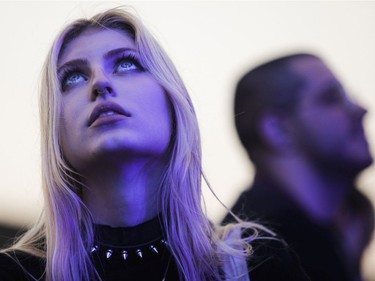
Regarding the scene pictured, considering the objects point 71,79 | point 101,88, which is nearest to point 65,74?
point 71,79

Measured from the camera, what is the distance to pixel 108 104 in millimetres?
792

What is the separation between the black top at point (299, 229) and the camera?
3.57ft

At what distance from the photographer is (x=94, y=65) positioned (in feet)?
2.79

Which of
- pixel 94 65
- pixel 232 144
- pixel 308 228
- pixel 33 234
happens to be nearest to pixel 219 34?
pixel 232 144

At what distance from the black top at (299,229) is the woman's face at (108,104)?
0.38 meters

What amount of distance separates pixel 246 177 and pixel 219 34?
394 mm

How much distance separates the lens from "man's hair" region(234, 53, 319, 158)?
1188 millimetres

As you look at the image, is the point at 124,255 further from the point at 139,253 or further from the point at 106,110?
the point at 106,110

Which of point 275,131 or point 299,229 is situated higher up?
point 275,131

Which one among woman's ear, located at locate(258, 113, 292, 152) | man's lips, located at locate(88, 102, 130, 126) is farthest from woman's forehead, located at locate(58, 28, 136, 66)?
woman's ear, located at locate(258, 113, 292, 152)

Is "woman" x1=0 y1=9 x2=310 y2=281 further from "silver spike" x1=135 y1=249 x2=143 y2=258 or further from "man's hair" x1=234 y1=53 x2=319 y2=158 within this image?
"man's hair" x1=234 y1=53 x2=319 y2=158

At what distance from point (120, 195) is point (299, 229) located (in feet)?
1.76

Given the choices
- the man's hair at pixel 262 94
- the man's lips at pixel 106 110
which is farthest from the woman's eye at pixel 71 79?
the man's hair at pixel 262 94

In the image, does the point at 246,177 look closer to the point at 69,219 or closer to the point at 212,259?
the point at 212,259
